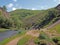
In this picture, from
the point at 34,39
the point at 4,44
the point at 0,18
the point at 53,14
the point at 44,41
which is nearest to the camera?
the point at 44,41

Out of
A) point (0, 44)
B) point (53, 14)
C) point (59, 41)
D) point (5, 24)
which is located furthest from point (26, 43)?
point (5, 24)

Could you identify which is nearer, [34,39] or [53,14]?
[34,39]

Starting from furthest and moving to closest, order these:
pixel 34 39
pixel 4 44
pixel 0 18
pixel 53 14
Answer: pixel 0 18
pixel 53 14
pixel 4 44
pixel 34 39

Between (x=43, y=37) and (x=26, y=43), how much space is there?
9.67ft

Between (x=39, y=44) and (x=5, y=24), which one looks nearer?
(x=39, y=44)

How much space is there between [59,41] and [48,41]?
1.77 m

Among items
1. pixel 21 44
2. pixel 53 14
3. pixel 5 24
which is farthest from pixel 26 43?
pixel 5 24

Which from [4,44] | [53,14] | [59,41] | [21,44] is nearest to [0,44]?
[4,44]

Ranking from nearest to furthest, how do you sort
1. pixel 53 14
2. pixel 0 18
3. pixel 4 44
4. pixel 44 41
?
pixel 44 41 → pixel 4 44 → pixel 53 14 → pixel 0 18

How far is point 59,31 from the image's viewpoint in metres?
38.2

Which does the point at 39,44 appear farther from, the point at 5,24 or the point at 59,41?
the point at 5,24

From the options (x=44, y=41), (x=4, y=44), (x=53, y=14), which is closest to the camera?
(x=44, y=41)

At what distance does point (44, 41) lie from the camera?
30.3 meters

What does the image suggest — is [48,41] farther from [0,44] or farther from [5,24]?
[5,24]
